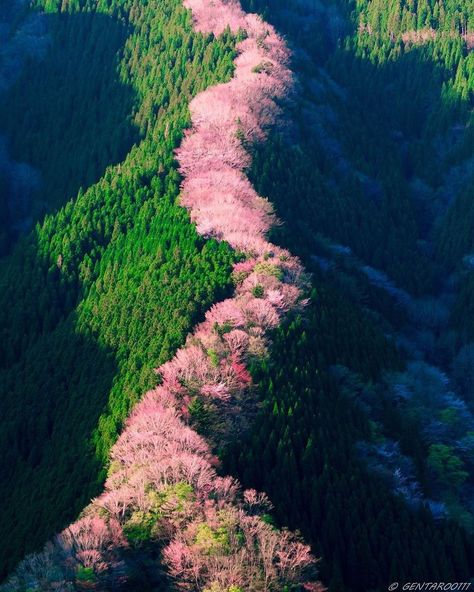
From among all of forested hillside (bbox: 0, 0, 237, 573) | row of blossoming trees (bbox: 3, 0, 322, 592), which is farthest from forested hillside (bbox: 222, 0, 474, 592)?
forested hillside (bbox: 0, 0, 237, 573)

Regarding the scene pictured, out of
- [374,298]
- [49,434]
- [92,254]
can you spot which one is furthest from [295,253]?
[49,434]

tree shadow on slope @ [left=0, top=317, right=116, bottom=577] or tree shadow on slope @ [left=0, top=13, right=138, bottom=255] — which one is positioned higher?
tree shadow on slope @ [left=0, top=13, right=138, bottom=255]

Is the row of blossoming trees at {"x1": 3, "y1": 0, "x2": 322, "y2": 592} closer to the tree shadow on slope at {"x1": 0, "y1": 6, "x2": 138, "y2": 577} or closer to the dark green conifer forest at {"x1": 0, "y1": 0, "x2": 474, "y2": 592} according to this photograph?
the dark green conifer forest at {"x1": 0, "y1": 0, "x2": 474, "y2": 592}

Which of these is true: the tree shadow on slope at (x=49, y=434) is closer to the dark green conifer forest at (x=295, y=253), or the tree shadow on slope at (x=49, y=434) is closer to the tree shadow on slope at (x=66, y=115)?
the dark green conifer forest at (x=295, y=253)

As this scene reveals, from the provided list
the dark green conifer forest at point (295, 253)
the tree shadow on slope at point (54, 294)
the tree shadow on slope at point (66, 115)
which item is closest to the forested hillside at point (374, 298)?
the dark green conifer forest at point (295, 253)

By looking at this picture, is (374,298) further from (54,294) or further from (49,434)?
(49,434)

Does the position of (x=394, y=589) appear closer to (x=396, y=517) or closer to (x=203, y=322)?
(x=396, y=517)

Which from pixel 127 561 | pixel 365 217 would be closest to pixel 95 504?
pixel 127 561
